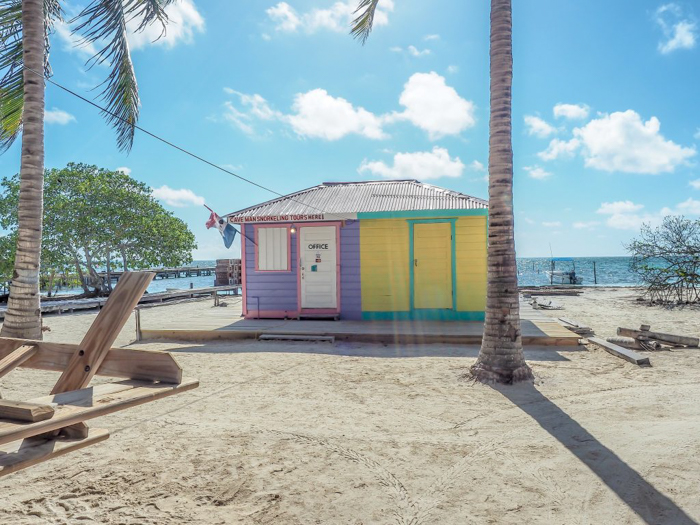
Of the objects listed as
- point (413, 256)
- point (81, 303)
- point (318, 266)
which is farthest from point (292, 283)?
→ point (81, 303)

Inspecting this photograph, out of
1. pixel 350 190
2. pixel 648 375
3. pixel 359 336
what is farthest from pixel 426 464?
pixel 350 190

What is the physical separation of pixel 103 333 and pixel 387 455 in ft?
8.51

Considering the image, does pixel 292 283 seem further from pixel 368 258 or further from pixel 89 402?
pixel 89 402

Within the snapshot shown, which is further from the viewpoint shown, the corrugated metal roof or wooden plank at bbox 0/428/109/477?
the corrugated metal roof

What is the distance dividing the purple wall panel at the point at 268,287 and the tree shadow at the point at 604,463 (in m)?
7.09

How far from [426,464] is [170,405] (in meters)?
3.32

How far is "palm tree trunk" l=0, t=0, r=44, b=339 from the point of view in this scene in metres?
8.05

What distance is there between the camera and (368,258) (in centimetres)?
1131

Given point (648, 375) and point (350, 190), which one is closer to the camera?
point (648, 375)

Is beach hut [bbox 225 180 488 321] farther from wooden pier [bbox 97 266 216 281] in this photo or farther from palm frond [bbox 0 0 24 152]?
wooden pier [bbox 97 266 216 281]

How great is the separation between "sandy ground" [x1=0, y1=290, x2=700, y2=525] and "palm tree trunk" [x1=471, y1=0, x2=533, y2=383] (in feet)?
1.36

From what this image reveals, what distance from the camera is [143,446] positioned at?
4.10m

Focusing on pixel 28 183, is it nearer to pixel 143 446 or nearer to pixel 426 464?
pixel 143 446

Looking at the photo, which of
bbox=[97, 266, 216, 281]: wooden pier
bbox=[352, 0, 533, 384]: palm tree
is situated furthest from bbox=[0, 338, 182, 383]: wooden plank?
bbox=[97, 266, 216, 281]: wooden pier
